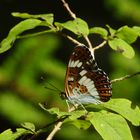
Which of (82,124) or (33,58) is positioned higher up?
(33,58)

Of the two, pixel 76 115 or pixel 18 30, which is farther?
pixel 18 30

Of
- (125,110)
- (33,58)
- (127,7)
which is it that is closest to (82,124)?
(125,110)

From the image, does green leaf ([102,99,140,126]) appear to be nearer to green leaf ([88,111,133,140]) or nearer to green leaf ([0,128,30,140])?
green leaf ([88,111,133,140])

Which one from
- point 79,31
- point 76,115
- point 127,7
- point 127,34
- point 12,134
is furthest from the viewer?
point 127,7

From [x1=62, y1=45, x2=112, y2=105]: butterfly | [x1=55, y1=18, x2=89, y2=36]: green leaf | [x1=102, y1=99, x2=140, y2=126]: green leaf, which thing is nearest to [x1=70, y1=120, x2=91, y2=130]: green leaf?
[x1=102, y1=99, x2=140, y2=126]: green leaf

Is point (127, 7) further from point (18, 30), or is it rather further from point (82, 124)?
point (82, 124)

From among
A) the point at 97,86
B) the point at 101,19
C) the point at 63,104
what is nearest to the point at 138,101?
the point at 63,104

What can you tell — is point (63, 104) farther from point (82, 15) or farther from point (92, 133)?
point (82, 15)
